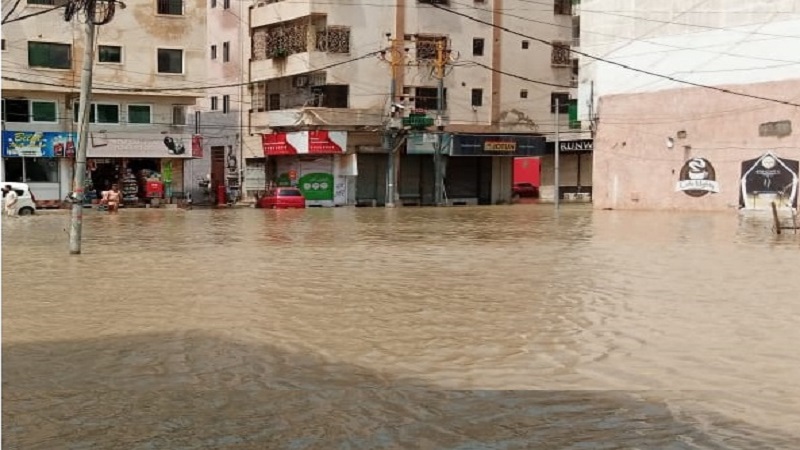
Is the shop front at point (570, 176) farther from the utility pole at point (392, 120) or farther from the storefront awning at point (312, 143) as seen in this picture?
the storefront awning at point (312, 143)

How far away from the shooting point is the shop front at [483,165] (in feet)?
175

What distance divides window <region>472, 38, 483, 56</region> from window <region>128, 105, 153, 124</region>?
60.1 ft

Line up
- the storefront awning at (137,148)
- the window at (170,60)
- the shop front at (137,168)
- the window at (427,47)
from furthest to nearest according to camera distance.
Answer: the window at (427,47), the window at (170,60), the shop front at (137,168), the storefront awning at (137,148)

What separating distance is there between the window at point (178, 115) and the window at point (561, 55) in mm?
21922

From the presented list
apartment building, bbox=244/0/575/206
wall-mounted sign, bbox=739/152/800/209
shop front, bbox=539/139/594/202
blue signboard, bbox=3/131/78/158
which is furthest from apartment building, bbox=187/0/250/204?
wall-mounted sign, bbox=739/152/800/209

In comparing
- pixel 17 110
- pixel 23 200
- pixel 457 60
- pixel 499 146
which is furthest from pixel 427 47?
pixel 23 200

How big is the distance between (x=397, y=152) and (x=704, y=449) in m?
46.9

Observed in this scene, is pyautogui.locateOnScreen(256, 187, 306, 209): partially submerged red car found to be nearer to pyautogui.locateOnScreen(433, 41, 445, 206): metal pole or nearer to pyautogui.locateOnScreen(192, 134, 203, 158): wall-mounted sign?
pyautogui.locateOnScreen(192, 134, 203, 158): wall-mounted sign

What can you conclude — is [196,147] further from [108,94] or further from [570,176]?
[570,176]

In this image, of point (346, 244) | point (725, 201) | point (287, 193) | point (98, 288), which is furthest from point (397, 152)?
point (98, 288)

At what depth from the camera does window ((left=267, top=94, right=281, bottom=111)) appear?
53.8m

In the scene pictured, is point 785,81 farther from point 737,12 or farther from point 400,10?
point 400,10

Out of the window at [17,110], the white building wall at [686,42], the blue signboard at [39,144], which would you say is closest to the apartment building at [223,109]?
the blue signboard at [39,144]

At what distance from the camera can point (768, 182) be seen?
126ft
